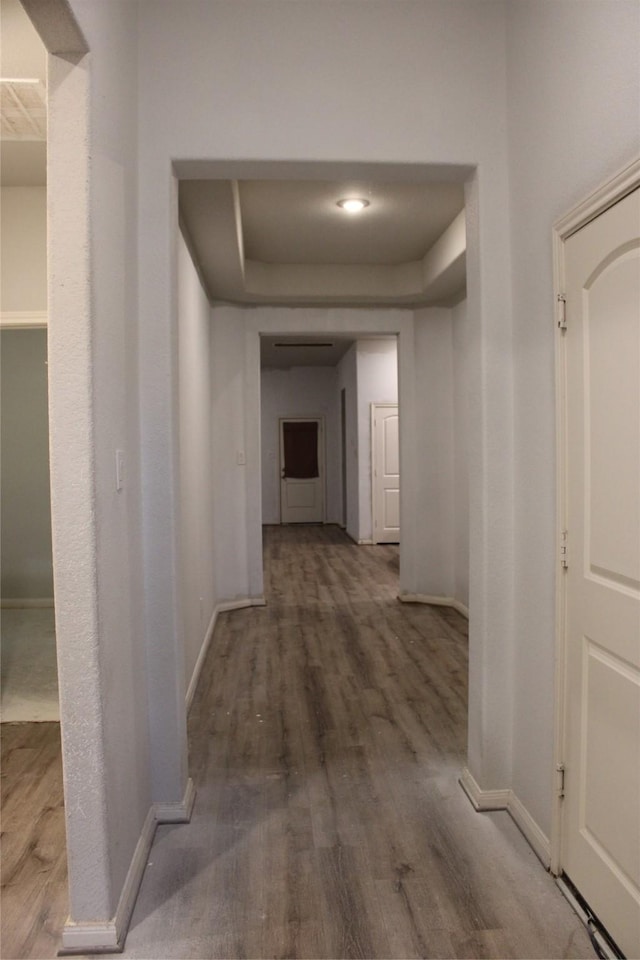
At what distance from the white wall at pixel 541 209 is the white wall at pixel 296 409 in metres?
8.64

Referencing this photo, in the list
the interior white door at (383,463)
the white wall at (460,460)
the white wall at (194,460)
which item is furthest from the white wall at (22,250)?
the interior white door at (383,463)

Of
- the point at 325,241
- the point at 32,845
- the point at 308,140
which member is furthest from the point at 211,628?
the point at 308,140

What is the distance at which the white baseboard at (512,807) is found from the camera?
2078 mm

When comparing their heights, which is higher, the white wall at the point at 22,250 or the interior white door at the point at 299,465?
the white wall at the point at 22,250

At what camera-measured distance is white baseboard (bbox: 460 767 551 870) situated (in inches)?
81.8

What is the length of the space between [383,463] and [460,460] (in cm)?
325

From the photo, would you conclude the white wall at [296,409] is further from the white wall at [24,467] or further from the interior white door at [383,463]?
the white wall at [24,467]

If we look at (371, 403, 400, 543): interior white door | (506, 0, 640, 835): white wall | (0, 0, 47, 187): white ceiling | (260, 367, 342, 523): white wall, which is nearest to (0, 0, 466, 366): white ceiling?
(0, 0, 47, 187): white ceiling

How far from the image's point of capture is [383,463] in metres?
8.67

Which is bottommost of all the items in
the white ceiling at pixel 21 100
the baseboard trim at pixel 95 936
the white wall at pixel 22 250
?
the baseboard trim at pixel 95 936

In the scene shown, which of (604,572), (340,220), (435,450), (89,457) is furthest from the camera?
(435,450)

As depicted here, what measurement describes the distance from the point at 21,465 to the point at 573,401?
522 centimetres

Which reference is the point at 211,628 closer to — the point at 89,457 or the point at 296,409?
the point at 89,457

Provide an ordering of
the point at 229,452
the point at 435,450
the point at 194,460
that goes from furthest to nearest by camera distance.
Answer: the point at 435,450 < the point at 229,452 < the point at 194,460
